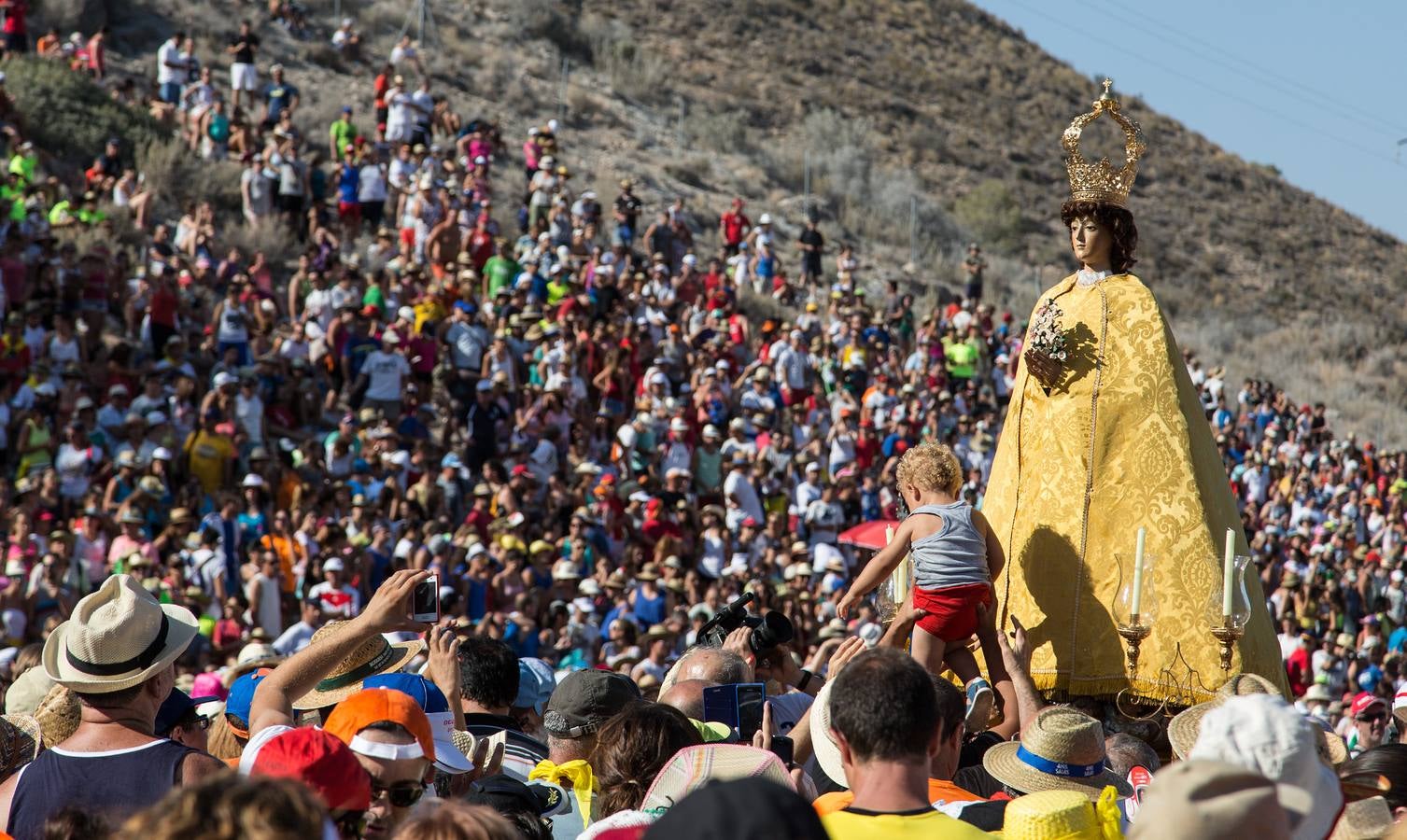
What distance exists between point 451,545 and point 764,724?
Result: 30.1ft

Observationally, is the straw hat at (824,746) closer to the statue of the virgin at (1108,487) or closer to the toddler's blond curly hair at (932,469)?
the toddler's blond curly hair at (932,469)

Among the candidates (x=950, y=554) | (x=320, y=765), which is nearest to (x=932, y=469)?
(x=950, y=554)

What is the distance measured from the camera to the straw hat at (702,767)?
4.00 m

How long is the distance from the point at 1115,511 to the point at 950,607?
2.70ft

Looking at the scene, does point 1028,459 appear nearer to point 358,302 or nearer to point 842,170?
point 358,302

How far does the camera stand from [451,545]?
13344 mm

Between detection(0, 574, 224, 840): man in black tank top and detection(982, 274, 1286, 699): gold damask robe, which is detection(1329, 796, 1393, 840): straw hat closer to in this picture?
detection(982, 274, 1286, 699): gold damask robe

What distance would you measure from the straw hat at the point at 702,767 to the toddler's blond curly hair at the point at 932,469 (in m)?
2.42

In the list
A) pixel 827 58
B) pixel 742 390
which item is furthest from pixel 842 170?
pixel 742 390

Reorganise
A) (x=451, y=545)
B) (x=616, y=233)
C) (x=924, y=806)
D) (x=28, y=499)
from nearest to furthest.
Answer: (x=924, y=806), (x=28, y=499), (x=451, y=545), (x=616, y=233)

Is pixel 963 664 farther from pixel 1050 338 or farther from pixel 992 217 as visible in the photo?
pixel 992 217

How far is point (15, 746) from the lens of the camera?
4668mm

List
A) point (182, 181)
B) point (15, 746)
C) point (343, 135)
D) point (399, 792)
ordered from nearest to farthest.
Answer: point (399, 792)
point (15, 746)
point (182, 181)
point (343, 135)

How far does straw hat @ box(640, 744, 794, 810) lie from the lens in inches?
157
